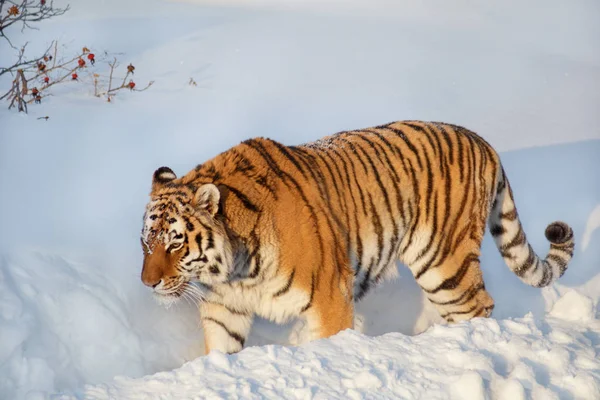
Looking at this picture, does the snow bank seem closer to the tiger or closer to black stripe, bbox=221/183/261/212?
the tiger

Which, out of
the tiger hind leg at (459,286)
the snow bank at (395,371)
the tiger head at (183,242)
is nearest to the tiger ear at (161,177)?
the tiger head at (183,242)

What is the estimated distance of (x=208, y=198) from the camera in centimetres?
283

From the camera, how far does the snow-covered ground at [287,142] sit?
2457mm

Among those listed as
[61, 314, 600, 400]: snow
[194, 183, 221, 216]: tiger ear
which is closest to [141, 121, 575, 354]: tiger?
[194, 183, 221, 216]: tiger ear

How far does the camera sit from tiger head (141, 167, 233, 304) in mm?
2803

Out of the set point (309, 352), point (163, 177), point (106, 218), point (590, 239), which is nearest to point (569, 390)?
point (309, 352)

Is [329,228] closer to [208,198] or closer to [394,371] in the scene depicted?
[208,198]

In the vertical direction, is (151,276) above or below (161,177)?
below

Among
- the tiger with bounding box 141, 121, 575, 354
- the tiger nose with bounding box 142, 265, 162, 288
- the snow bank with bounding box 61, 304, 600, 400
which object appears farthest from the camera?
the tiger with bounding box 141, 121, 575, 354

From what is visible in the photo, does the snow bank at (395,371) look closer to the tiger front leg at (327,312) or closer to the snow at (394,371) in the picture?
the snow at (394,371)

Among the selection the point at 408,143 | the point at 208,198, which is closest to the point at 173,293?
the point at 208,198

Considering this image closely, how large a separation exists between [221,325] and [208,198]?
73 centimetres

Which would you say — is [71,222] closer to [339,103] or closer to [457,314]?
[457,314]

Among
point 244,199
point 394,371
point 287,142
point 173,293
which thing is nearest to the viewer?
point 394,371
